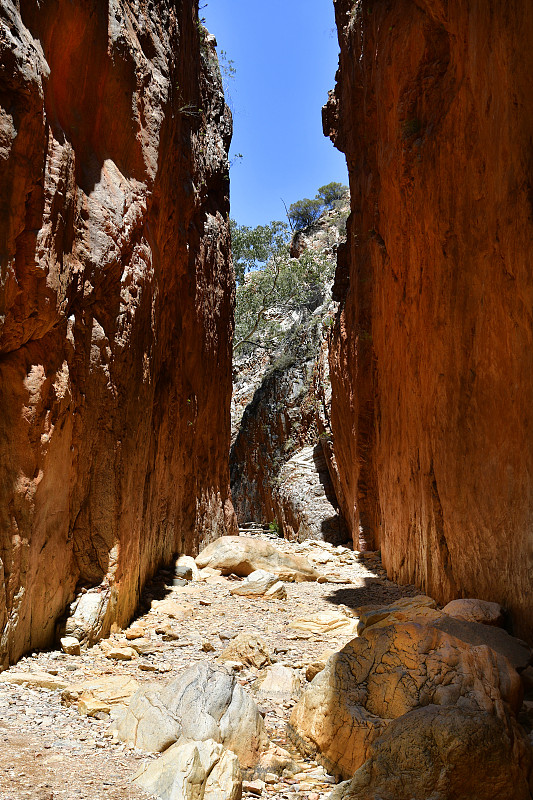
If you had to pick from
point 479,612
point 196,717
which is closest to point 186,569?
point 479,612

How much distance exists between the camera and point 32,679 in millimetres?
4391

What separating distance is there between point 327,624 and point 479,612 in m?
2.45

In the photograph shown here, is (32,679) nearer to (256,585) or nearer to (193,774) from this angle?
(193,774)

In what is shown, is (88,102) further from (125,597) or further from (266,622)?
(266,622)

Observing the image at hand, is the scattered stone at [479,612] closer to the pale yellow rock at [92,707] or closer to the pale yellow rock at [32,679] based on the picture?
the pale yellow rock at [92,707]

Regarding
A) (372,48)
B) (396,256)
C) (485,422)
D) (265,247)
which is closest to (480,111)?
(485,422)

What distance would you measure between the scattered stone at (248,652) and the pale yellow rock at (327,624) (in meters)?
1.00

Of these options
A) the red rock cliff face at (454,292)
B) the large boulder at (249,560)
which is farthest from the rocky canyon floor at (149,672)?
the red rock cliff face at (454,292)

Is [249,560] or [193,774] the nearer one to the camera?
[193,774]

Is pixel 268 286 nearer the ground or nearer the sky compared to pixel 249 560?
nearer the sky

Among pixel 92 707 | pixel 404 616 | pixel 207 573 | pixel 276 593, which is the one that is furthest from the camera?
pixel 207 573

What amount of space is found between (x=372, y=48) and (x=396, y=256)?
4.05 meters

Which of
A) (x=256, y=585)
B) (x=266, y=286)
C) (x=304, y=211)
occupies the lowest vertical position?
(x=256, y=585)

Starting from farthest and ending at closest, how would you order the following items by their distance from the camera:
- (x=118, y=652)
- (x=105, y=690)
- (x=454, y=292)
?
(x=454, y=292), (x=118, y=652), (x=105, y=690)
